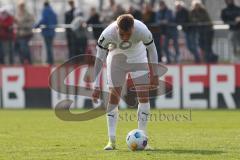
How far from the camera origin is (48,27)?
2653 centimetres

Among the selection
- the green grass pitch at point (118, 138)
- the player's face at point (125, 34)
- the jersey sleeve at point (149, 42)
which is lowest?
the green grass pitch at point (118, 138)

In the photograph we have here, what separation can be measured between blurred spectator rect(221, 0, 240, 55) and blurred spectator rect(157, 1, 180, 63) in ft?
5.30

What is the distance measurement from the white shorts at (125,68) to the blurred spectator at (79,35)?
1162 cm

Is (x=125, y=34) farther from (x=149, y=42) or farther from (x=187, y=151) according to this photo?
(x=187, y=151)

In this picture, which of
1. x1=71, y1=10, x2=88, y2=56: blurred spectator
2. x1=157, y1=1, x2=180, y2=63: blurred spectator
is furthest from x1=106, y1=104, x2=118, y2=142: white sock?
x1=71, y1=10, x2=88, y2=56: blurred spectator

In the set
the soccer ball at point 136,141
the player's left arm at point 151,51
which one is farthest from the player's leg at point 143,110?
the soccer ball at point 136,141

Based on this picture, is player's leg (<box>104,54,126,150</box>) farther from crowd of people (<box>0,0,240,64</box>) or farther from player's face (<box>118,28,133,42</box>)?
crowd of people (<box>0,0,240,64</box>)

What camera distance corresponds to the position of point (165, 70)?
24.8 metres

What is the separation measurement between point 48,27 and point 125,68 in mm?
12737

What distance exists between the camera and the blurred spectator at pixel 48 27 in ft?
86.5

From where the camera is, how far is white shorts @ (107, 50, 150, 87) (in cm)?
1395

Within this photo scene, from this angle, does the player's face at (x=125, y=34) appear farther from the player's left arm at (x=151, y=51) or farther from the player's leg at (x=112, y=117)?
the player's leg at (x=112, y=117)

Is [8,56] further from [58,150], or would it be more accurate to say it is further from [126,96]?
[58,150]

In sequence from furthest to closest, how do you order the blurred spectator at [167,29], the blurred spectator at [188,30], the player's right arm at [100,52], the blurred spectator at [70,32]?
the blurred spectator at [70,32], the blurred spectator at [167,29], the blurred spectator at [188,30], the player's right arm at [100,52]
